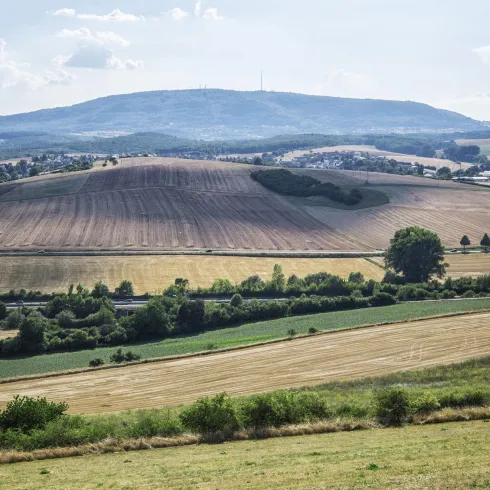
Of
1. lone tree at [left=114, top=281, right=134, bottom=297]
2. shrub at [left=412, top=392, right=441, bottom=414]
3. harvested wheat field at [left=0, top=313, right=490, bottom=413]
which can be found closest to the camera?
shrub at [left=412, top=392, right=441, bottom=414]

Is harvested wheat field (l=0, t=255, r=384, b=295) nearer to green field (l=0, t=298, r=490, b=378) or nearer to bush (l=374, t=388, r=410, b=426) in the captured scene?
green field (l=0, t=298, r=490, b=378)

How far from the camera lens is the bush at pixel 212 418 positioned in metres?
31.5

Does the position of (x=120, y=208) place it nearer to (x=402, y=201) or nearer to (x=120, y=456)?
(x=402, y=201)

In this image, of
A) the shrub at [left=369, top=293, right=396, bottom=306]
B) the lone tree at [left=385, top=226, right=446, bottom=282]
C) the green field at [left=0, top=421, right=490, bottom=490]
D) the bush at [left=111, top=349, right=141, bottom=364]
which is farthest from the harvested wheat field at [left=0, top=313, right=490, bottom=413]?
the lone tree at [left=385, top=226, right=446, bottom=282]

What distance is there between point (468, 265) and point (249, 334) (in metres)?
44.0

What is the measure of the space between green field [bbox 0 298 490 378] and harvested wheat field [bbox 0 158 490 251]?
41996mm

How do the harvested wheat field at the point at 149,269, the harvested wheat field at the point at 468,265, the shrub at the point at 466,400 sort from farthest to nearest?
the harvested wheat field at the point at 468,265
the harvested wheat field at the point at 149,269
the shrub at the point at 466,400

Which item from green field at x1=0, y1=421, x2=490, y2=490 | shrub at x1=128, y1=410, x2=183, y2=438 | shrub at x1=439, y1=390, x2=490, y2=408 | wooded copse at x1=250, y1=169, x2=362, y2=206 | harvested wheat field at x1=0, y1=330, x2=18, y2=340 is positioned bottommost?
harvested wheat field at x1=0, y1=330, x2=18, y2=340

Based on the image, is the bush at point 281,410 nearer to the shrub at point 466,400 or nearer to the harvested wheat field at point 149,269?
the shrub at point 466,400

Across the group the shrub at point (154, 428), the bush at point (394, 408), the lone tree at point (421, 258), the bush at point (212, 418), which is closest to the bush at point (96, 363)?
the shrub at point (154, 428)

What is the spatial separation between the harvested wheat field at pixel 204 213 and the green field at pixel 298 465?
8192 centimetres

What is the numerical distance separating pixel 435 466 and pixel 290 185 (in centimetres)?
13130

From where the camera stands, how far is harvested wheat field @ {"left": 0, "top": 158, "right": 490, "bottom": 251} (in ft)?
376

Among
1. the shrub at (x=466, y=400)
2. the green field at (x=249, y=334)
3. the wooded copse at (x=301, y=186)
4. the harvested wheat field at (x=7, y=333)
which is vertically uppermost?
the wooded copse at (x=301, y=186)
